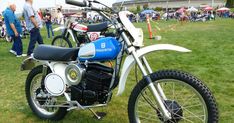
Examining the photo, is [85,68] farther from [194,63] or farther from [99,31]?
[194,63]

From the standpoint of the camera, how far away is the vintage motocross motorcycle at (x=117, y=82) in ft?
11.5

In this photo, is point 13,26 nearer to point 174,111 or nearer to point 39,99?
point 39,99

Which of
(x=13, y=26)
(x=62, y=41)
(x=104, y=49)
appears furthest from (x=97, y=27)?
(x=104, y=49)

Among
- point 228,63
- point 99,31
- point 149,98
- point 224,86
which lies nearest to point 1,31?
point 99,31

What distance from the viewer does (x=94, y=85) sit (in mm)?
4016

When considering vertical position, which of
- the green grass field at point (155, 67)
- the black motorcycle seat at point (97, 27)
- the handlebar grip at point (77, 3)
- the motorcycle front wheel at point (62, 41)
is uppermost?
the handlebar grip at point (77, 3)

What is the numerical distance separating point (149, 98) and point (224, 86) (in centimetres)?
300

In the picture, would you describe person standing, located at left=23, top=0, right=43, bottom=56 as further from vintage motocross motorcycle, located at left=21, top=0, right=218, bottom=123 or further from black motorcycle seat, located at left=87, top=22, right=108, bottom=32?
vintage motocross motorcycle, located at left=21, top=0, right=218, bottom=123

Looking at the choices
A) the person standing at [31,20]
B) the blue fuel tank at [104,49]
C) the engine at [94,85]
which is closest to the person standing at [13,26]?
the person standing at [31,20]

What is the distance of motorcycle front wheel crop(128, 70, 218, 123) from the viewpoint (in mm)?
3352

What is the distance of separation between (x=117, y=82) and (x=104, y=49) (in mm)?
459

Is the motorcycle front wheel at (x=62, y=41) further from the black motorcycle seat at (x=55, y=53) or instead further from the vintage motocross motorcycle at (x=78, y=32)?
the black motorcycle seat at (x=55, y=53)

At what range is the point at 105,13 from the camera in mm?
3814

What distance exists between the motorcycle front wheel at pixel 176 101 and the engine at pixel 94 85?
46cm
